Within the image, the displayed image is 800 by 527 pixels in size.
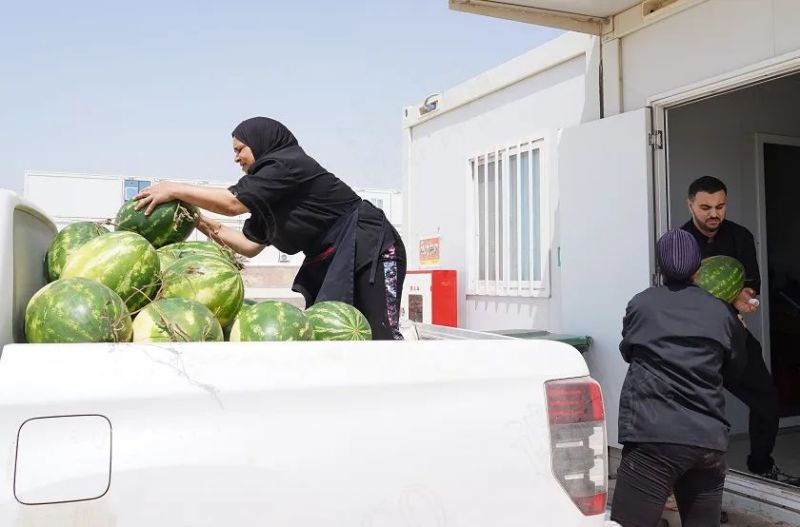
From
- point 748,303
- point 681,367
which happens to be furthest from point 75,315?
point 748,303

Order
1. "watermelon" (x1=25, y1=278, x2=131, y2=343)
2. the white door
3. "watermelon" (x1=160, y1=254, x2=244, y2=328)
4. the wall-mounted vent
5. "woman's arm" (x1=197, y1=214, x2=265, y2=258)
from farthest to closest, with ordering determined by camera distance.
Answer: the white door < the wall-mounted vent < "woman's arm" (x1=197, y1=214, x2=265, y2=258) < "watermelon" (x1=160, y1=254, x2=244, y2=328) < "watermelon" (x1=25, y1=278, x2=131, y2=343)

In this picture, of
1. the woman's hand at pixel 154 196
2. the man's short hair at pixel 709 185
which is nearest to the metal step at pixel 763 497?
the man's short hair at pixel 709 185

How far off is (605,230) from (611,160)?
0.57m

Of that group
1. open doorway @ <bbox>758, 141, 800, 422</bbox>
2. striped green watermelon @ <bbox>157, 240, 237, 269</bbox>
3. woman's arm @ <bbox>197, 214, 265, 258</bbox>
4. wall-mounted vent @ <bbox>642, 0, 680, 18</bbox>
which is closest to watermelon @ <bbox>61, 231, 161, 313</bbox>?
striped green watermelon @ <bbox>157, 240, 237, 269</bbox>

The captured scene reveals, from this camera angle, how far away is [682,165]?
666 cm

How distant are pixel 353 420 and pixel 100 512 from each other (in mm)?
581

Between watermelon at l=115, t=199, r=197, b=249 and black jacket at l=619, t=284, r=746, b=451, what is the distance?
2.21 m

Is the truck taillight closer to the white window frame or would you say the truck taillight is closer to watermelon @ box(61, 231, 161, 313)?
watermelon @ box(61, 231, 161, 313)

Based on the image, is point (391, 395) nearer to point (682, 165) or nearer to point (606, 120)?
Answer: point (606, 120)

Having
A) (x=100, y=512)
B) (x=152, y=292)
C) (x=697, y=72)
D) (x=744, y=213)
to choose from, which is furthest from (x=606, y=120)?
(x=100, y=512)

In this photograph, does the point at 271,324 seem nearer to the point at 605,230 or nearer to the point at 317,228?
the point at 317,228

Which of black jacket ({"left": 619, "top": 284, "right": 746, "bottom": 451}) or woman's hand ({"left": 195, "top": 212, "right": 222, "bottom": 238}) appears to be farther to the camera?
black jacket ({"left": 619, "top": 284, "right": 746, "bottom": 451})

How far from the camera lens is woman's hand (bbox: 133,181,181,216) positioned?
2.79m

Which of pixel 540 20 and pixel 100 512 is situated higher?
pixel 540 20
